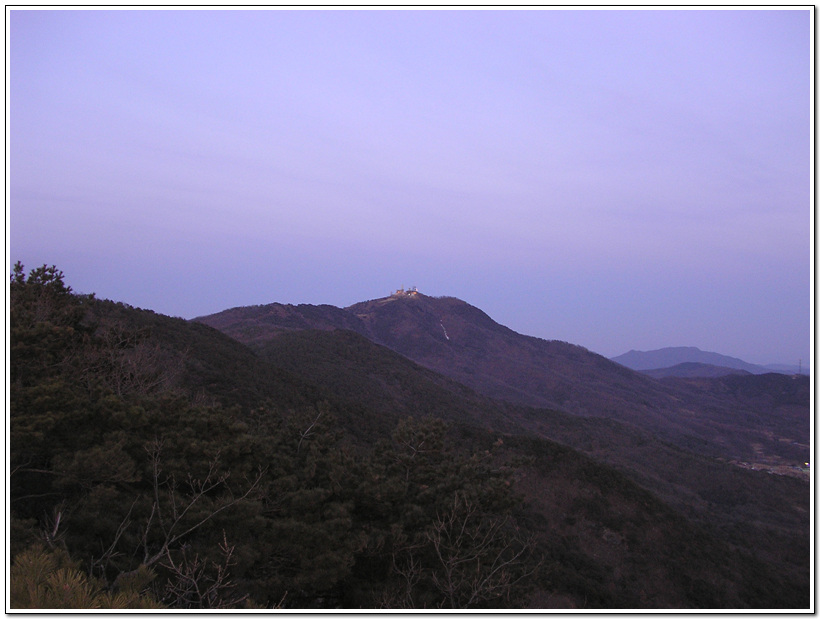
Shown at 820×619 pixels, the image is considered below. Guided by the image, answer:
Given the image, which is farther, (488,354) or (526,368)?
(488,354)

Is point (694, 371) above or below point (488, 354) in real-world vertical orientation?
below

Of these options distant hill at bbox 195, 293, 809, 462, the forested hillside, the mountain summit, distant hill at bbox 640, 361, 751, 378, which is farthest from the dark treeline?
distant hill at bbox 640, 361, 751, 378

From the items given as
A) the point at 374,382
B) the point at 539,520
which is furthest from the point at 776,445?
Answer: the point at 539,520

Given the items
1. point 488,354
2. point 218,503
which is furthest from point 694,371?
point 218,503

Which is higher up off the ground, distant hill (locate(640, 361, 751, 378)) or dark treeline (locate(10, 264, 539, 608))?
dark treeline (locate(10, 264, 539, 608))

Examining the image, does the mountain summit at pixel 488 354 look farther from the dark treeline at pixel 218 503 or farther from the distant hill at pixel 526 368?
the dark treeline at pixel 218 503

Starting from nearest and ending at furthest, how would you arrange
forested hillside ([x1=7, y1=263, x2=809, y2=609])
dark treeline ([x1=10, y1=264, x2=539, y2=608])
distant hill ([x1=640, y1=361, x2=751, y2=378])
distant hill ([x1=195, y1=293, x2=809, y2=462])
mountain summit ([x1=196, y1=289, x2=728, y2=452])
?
forested hillside ([x1=7, y1=263, x2=809, y2=609])
dark treeline ([x1=10, y1=264, x2=539, y2=608])
distant hill ([x1=195, y1=293, x2=809, y2=462])
mountain summit ([x1=196, y1=289, x2=728, y2=452])
distant hill ([x1=640, y1=361, x2=751, y2=378])

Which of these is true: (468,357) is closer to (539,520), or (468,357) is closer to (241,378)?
(241,378)

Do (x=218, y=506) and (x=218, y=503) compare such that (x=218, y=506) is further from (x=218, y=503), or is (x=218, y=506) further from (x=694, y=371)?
(x=694, y=371)

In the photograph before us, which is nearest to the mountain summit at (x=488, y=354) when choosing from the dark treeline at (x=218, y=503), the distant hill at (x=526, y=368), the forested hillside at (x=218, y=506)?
the distant hill at (x=526, y=368)

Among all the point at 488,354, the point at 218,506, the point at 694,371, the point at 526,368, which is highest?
the point at 218,506

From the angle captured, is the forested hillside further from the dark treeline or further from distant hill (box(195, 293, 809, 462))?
distant hill (box(195, 293, 809, 462))

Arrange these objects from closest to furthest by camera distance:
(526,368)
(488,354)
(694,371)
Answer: (526,368) → (488,354) → (694,371)

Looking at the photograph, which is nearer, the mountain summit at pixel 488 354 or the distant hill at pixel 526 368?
the distant hill at pixel 526 368
